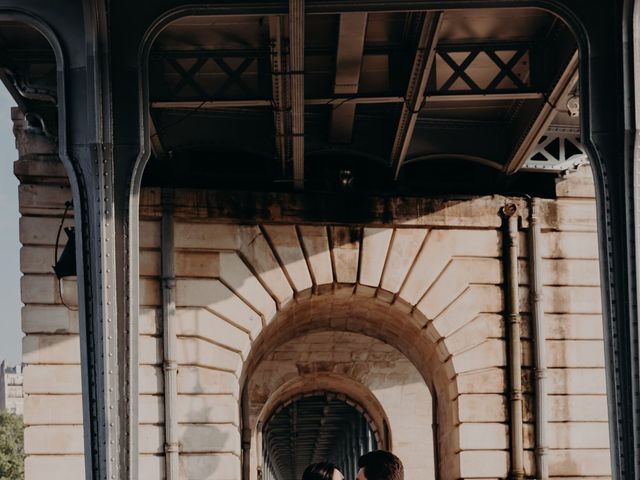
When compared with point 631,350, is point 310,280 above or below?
above

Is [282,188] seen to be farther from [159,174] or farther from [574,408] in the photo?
[574,408]

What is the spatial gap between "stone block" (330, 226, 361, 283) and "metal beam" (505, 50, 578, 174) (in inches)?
117


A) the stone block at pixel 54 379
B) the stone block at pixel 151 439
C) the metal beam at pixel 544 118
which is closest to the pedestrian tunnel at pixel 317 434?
the stone block at pixel 151 439

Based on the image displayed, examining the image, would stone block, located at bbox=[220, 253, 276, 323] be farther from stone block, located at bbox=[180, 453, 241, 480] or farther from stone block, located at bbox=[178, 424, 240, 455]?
stone block, located at bbox=[180, 453, 241, 480]

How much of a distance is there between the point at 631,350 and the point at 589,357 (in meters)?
9.08

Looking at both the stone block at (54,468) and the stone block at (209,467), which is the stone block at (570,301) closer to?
the stone block at (209,467)

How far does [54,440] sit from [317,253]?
5494mm

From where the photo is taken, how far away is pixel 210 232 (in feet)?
72.4

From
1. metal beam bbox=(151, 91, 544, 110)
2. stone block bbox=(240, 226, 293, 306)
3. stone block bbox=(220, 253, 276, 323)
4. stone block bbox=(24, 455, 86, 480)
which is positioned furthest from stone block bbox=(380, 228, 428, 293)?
stone block bbox=(24, 455, 86, 480)

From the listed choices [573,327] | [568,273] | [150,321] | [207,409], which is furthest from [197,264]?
[573,327]

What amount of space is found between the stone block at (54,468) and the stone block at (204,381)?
2106 millimetres

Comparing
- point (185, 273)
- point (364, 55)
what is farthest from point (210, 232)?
point (364, 55)

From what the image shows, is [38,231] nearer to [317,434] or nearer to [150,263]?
[150,263]

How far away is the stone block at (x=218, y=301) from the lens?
71.6ft
